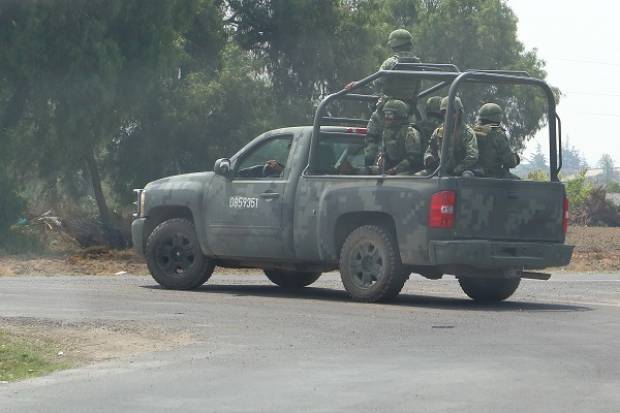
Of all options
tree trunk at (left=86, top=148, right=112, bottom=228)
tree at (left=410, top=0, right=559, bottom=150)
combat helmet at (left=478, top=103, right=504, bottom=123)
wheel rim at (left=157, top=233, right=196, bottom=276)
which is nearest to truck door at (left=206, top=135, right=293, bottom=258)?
wheel rim at (left=157, top=233, right=196, bottom=276)

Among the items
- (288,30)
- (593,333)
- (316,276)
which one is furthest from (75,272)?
(288,30)

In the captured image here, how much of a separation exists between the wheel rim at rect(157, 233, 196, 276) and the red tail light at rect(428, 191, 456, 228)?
3.55m

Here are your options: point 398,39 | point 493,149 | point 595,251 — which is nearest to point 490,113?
point 493,149

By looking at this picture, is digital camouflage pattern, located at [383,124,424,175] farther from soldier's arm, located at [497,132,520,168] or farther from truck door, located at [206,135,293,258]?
truck door, located at [206,135,293,258]

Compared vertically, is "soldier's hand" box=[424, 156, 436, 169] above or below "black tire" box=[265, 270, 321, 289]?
above

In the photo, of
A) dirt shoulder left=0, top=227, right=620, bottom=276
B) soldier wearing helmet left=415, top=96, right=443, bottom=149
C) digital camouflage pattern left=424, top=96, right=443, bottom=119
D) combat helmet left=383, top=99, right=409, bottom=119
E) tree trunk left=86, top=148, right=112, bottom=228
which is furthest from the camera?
tree trunk left=86, top=148, right=112, bottom=228

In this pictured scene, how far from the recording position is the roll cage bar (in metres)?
14.1

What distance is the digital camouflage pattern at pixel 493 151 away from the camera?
14891mm

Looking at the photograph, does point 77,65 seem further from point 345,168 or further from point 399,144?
point 399,144

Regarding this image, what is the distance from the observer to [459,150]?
47.5 ft

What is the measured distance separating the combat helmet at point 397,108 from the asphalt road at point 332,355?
77.6 inches

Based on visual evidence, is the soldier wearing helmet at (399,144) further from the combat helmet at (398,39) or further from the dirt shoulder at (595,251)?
the dirt shoulder at (595,251)

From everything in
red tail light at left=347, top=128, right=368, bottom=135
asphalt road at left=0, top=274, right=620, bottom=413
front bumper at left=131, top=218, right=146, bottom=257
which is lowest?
asphalt road at left=0, top=274, right=620, bottom=413

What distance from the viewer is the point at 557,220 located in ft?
49.0
